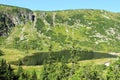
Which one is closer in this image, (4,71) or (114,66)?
(114,66)

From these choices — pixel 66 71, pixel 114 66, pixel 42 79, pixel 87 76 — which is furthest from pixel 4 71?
pixel 114 66

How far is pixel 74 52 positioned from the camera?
110688 mm

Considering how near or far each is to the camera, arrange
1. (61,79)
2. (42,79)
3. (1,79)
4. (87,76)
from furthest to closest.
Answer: (42,79) < (61,79) < (1,79) < (87,76)

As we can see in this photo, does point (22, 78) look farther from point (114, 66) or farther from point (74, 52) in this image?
point (114, 66)

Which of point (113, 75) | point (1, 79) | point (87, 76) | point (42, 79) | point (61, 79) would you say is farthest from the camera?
point (42, 79)

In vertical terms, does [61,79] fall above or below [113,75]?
below

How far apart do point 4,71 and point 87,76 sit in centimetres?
3775

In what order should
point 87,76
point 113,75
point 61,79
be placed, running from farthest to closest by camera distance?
point 61,79 → point 87,76 → point 113,75

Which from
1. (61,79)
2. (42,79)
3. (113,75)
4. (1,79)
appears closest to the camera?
(113,75)

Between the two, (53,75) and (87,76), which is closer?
(87,76)

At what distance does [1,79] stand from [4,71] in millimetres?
4847

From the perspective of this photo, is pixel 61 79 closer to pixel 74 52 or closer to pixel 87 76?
pixel 74 52

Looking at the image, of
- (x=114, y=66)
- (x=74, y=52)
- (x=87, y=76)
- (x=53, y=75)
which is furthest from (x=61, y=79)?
(x=114, y=66)

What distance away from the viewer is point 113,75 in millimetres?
66312
